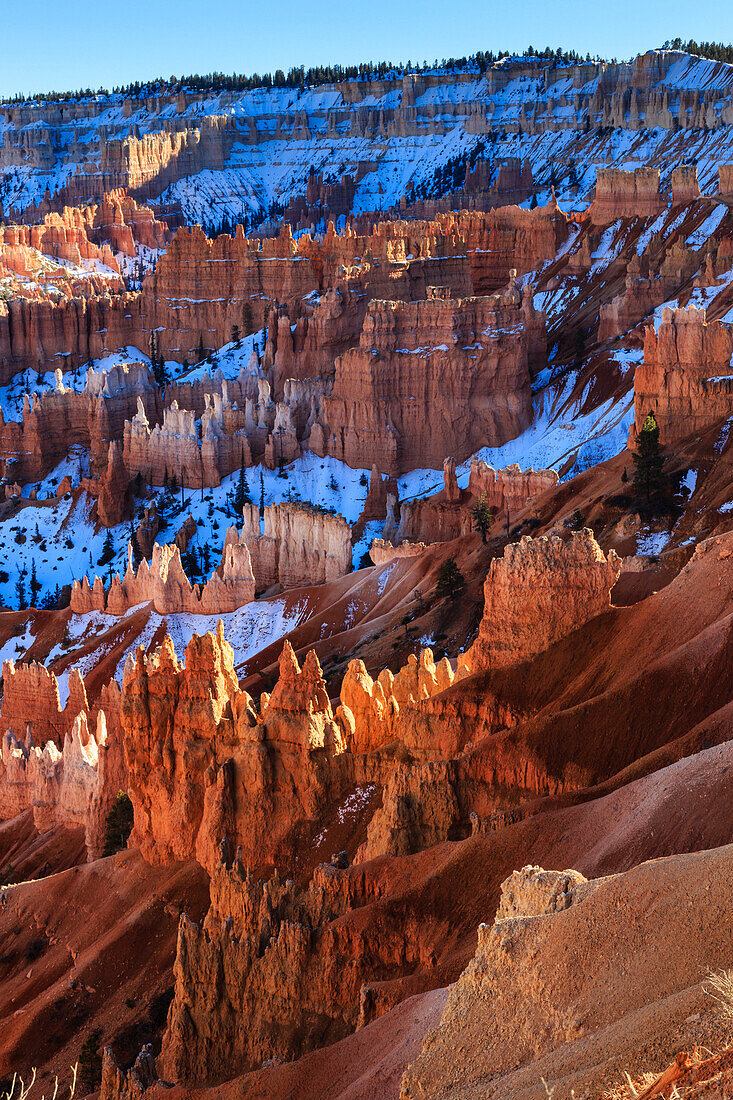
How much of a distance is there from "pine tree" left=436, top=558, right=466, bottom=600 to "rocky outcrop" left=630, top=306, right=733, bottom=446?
8379mm

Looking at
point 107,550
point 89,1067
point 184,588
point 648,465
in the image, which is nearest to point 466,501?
point 184,588

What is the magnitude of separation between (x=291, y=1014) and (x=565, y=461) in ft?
157

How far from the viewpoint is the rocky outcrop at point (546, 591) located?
2811 centimetres

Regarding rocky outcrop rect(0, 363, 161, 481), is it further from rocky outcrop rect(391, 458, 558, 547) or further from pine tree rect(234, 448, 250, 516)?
rocky outcrop rect(391, 458, 558, 547)

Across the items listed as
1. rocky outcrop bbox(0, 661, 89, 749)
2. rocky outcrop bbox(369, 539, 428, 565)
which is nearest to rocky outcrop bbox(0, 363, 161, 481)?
rocky outcrop bbox(369, 539, 428, 565)

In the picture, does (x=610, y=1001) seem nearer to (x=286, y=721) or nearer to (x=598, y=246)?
(x=286, y=721)

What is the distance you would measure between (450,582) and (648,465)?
7961 millimetres

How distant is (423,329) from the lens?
8369 cm

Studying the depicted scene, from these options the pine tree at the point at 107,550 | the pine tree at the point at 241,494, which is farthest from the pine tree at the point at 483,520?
the pine tree at the point at 107,550

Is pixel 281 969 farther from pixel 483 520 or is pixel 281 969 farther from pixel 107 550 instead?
pixel 107 550

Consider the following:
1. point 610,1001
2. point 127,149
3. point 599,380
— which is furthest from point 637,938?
point 127,149

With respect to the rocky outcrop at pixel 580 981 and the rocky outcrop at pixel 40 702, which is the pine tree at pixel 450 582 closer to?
the rocky outcrop at pixel 40 702

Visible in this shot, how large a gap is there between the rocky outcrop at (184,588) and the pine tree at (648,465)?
1953 cm

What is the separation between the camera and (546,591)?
1109 inches
